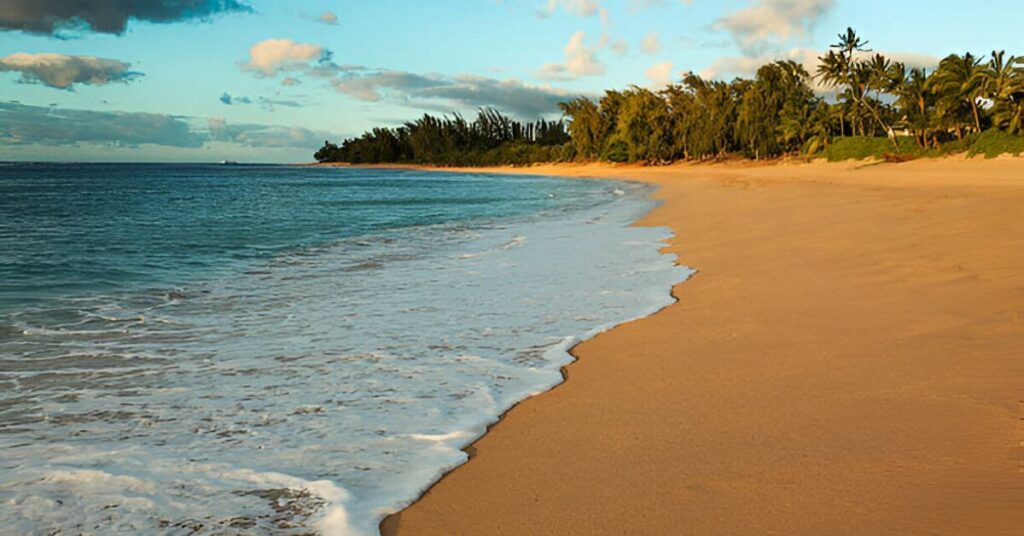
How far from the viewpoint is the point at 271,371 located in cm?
532

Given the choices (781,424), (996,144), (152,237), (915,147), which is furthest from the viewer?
(915,147)

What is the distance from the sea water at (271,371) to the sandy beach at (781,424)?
405mm

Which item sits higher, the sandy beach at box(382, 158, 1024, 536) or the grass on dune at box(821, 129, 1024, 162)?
the grass on dune at box(821, 129, 1024, 162)

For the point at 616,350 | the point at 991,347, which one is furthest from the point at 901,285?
the point at 616,350

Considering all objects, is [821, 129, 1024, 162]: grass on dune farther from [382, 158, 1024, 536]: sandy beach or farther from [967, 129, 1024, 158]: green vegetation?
[382, 158, 1024, 536]: sandy beach

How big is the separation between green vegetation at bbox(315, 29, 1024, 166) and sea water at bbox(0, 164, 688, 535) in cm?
4117

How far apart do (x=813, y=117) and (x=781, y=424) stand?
65026 mm

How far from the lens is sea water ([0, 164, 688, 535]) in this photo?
3254 millimetres


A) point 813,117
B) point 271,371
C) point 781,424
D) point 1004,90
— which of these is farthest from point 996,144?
point 271,371

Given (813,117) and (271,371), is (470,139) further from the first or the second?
(271,371)

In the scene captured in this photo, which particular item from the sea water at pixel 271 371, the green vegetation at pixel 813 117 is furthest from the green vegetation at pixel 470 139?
the sea water at pixel 271 371

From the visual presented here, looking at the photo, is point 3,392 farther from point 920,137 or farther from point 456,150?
point 456,150

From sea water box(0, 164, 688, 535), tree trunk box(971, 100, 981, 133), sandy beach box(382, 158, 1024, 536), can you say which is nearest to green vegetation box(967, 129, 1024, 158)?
tree trunk box(971, 100, 981, 133)

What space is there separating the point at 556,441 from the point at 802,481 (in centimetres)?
125
